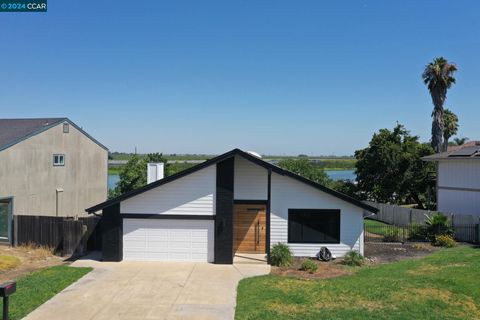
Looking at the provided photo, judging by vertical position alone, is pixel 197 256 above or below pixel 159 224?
below

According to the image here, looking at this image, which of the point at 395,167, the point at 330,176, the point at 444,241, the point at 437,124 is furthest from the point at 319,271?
the point at 330,176

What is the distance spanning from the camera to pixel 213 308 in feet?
38.3

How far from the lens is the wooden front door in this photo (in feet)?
61.8

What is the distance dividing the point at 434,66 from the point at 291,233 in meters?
32.3

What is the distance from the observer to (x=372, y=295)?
12266 mm

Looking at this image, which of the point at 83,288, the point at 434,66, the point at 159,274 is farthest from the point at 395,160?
the point at 83,288

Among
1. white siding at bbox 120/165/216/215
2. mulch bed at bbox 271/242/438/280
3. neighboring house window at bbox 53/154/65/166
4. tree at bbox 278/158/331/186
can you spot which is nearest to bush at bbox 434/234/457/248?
mulch bed at bbox 271/242/438/280

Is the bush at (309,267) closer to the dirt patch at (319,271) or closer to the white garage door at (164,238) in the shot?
the dirt patch at (319,271)

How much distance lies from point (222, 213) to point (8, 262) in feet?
27.2

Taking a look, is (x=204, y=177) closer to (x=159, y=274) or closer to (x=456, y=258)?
(x=159, y=274)

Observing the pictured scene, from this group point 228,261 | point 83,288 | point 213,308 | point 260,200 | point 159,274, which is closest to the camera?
point 213,308

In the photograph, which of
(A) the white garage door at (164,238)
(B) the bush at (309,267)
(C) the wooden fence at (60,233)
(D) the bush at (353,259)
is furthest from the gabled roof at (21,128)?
(D) the bush at (353,259)

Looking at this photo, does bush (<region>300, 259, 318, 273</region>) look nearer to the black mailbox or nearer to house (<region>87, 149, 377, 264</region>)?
house (<region>87, 149, 377, 264</region>)

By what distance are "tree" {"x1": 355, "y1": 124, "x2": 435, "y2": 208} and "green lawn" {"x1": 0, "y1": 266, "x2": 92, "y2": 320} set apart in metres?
28.4
